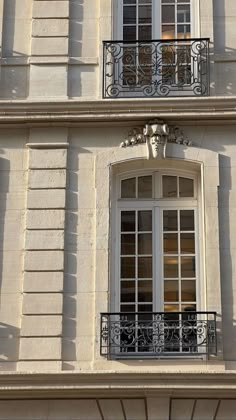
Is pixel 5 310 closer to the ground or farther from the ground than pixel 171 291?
closer to the ground

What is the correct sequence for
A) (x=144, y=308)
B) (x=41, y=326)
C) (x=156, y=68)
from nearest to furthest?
(x=41, y=326) < (x=144, y=308) < (x=156, y=68)

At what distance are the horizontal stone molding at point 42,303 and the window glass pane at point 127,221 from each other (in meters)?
1.40

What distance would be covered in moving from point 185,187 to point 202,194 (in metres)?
0.47

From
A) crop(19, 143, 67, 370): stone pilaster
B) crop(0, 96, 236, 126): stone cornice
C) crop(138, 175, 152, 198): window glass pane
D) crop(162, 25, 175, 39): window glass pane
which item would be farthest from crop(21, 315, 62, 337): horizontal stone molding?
crop(162, 25, 175, 39): window glass pane

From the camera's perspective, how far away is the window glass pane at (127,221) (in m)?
13.1

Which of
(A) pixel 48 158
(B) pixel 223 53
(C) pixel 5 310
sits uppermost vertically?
(B) pixel 223 53

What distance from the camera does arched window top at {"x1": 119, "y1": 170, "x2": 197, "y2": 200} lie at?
13.2m

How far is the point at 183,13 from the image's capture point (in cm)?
Answer: 1405

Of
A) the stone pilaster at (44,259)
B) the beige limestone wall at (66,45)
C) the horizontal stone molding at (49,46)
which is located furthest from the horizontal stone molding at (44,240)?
the horizontal stone molding at (49,46)

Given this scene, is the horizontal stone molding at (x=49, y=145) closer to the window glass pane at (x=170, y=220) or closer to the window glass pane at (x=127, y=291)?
the window glass pane at (x=170, y=220)

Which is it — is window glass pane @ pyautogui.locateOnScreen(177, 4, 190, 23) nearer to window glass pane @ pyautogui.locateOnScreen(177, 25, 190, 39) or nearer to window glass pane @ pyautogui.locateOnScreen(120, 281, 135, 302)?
window glass pane @ pyautogui.locateOnScreen(177, 25, 190, 39)

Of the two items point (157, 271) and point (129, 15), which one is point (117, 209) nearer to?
point (157, 271)

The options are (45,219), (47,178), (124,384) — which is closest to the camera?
(124,384)

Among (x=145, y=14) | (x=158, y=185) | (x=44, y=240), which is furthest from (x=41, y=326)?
(x=145, y=14)
